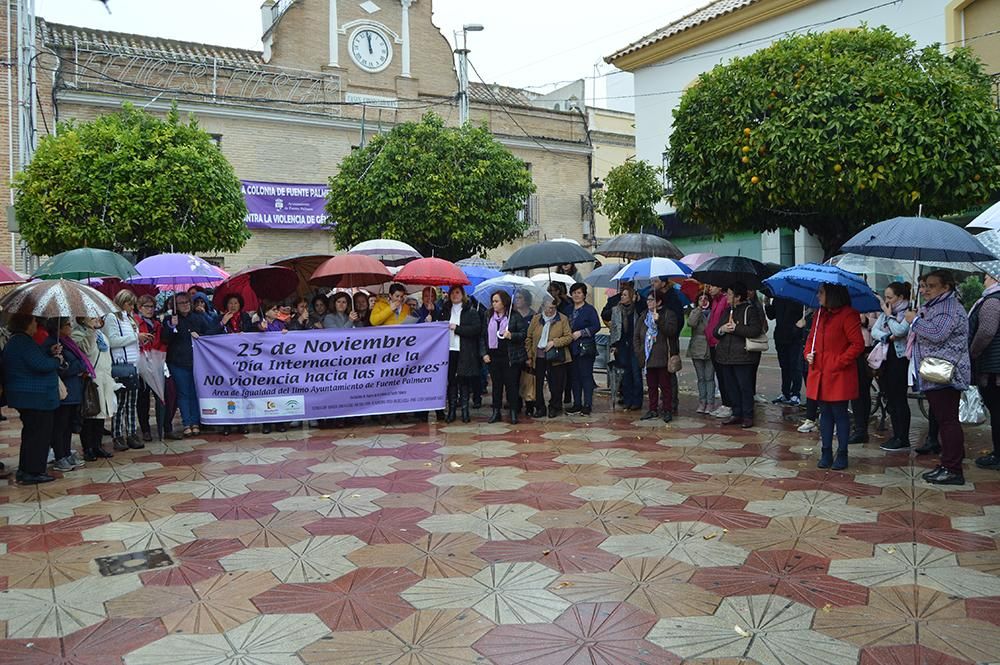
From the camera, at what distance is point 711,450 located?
8.38m

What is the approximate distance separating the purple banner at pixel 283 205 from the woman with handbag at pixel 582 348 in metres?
12.7

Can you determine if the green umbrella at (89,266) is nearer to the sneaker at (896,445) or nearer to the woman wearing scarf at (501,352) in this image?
the woman wearing scarf at (501,352)

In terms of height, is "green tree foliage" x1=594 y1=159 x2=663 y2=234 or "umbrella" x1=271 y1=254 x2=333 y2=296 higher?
"green tree foliage" x1=594 y1=159 x2=663 y2=234

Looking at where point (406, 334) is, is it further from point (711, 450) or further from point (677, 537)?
point (677, 537)

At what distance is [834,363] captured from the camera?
23.9 feet

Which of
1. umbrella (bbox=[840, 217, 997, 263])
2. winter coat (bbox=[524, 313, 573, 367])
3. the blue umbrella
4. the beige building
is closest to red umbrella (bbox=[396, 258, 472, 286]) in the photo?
winter coat (bbox=[524, 313, 573, 367])

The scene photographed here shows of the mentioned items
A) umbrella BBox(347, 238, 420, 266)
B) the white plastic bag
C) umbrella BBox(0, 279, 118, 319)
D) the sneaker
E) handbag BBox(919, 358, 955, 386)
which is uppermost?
umbrella BBox(347, 238, 420, 266)

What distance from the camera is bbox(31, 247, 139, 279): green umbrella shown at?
9.06 m

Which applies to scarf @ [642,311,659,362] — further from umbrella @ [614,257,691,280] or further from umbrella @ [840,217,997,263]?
umbrella @ [840,217,997,263]

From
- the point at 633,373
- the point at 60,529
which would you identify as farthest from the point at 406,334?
the point at 60,529

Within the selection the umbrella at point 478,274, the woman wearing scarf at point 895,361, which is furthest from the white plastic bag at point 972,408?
the umbrella at point 478,274

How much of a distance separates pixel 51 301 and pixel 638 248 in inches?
288

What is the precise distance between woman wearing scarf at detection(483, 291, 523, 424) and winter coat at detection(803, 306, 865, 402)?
393 cm

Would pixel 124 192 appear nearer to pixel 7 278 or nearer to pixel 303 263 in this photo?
pixel 303 263
